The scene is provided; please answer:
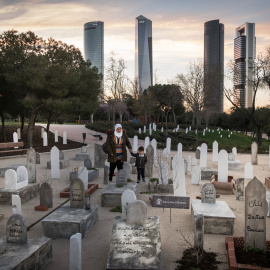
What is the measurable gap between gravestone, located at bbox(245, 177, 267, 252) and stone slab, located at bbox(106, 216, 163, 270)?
5.14 feet

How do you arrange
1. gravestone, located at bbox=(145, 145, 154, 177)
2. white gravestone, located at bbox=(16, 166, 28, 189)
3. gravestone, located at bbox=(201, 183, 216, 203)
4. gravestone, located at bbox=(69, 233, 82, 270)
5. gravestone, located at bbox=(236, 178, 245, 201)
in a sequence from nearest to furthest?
gravestone, located at bbox=(69, 233, 82, 270)
gravestone, located at bbox=(201, 183, 216, 203)
gravestone, located at bbox=(236, 178, 245, 201)
white gravestone, located at bbox=(16, 166, 28, 189)
gravestone, located at bbox=(145, 145, 154, 177)

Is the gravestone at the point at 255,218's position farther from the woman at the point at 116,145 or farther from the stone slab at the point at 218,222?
the woman at the point at 116,145

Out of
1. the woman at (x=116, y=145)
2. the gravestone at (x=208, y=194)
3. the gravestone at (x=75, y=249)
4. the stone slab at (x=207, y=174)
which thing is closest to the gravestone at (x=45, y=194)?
the woman at (x=116, y=145)

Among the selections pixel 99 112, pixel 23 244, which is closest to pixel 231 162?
pixel 23 244

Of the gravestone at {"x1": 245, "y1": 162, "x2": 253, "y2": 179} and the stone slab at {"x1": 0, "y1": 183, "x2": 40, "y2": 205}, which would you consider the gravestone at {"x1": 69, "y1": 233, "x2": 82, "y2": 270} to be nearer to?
the stone slab at {"x1": 0, "y1": 183, "x2": 40, "y2": 205}

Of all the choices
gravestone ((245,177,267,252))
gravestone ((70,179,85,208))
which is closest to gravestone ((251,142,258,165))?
gravestone ((245,177,267,252))

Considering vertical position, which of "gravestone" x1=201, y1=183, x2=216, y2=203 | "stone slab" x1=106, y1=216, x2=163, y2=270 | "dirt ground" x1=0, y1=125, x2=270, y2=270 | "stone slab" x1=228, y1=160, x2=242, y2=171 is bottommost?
"dirt ground" x1=0, y1=125, x2=270, y2=270

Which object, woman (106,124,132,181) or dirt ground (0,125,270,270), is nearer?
dirt ground (0,125,270,270)

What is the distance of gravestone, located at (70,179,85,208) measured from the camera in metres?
6.82

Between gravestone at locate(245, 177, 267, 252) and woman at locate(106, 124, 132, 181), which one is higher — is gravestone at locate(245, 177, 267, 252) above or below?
below

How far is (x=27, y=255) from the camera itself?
4559mm

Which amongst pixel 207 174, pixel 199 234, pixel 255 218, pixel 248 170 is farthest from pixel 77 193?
pixel 248 170

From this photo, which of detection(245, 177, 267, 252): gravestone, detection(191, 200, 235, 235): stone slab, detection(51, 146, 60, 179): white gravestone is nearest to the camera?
detection(245, 177, 267, 252): gravestone

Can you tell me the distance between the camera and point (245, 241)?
525 cm
